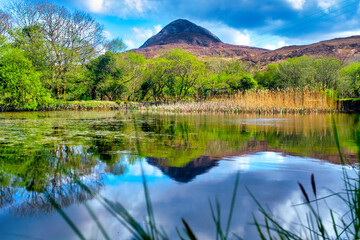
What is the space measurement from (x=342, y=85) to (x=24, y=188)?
2942cm

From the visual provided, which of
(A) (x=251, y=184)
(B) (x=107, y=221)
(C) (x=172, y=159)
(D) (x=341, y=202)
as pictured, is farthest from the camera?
(C) (x=172, y=159)

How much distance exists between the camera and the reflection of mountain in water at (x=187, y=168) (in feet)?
7.54

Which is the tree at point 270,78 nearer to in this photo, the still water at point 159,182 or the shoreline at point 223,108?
the shoreline at point 223,108

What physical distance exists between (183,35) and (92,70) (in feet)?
400

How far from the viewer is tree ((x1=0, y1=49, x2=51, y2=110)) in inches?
614

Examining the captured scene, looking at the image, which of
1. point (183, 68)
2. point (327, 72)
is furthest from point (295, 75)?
point (183, 68)

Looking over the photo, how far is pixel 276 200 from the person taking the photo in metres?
1.76

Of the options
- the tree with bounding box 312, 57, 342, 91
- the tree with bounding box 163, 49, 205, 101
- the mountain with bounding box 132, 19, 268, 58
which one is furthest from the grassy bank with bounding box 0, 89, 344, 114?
the mountain with bounding box 132, 19, 268, 58

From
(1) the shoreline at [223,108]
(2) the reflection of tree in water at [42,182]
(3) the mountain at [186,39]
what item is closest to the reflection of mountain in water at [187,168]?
(2) the reflection of tree in water at [42,182]

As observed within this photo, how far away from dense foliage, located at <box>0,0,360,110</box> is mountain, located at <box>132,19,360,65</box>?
26846mm

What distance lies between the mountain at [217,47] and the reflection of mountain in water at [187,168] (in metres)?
54.2

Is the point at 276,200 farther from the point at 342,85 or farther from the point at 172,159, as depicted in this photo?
the point at 342,85

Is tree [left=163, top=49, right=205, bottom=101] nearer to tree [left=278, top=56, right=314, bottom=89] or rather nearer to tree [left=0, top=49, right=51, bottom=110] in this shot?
tree [left=278, top=56, right=314, bottom=89]

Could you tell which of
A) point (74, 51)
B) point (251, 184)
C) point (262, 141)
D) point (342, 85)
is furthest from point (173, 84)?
point (251, 184)
